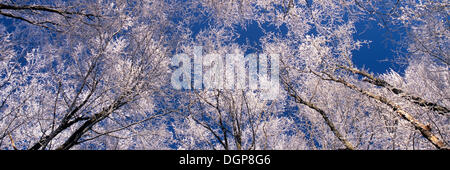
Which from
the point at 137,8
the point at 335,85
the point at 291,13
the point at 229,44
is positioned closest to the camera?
the point at 291,13

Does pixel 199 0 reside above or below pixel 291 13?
A: above

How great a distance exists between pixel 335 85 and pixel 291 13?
207 inches

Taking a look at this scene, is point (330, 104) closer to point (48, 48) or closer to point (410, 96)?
point (410, 96)

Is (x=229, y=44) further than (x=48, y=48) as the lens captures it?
Yes

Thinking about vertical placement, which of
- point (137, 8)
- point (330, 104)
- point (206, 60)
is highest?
point (137, 8)

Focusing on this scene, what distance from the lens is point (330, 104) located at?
31.7 ft

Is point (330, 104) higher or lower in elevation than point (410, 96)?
higher

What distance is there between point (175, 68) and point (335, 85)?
22.7ft

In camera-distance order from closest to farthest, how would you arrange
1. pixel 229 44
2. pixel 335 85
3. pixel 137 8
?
pixel 137 8, pixel 229 44, pixel 335 85
